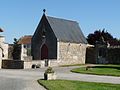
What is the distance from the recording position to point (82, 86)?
23.3 m

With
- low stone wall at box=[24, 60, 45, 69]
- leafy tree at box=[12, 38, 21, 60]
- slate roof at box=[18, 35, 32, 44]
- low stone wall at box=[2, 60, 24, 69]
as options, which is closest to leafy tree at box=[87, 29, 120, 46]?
slate roof at box=[18, 35, 32, 44]

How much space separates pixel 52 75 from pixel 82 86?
14.6ft

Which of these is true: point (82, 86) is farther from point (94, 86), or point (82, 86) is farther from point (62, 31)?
point (62, 31)

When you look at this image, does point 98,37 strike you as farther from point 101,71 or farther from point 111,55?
point 101,71

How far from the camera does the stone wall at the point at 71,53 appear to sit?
176 ft

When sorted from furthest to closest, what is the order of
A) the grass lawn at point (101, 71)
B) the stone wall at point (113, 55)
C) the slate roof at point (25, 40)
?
the slate roof at point (25, 40)
the stone wall at point (113, 55)
the grass lawn at point (101, 71)

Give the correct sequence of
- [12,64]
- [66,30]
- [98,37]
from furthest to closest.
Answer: [98,37]
[66,30]
[12,64]

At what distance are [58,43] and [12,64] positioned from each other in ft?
33.7

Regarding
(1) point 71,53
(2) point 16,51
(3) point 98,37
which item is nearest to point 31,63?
(2) point 16,51

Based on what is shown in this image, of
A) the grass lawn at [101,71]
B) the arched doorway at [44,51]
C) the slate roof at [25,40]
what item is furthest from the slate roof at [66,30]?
the slate roof at [25,40]

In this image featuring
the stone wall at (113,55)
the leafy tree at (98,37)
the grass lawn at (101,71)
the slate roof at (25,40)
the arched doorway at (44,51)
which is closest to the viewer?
the grass lawn at (101,71)

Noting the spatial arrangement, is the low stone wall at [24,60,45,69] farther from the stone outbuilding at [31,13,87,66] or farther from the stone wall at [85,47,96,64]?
the stone wall at [85,47,96,64]

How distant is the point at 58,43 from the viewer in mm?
52750

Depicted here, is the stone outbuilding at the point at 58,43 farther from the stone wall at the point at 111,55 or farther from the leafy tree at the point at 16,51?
the leafy tree at the point at 16,51
